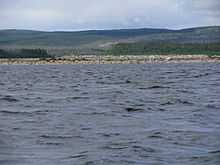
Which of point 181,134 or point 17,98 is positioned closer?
point 181,134

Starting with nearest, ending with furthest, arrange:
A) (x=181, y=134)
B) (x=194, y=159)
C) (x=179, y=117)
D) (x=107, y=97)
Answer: (x=194, y=159) → (x=181, y=134) → (x=179, y=117) → (x=107, y=97)

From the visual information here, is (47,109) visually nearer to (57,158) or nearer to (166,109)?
(166,109)

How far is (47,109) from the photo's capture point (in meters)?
29.4

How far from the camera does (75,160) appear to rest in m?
15.9

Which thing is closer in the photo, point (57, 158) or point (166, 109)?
point (57, 158)

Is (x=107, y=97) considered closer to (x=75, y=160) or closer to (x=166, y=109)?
(x=166, y=109)

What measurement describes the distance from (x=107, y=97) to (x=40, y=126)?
14.8 meters

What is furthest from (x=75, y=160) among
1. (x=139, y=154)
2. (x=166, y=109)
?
(x=166, y=109)

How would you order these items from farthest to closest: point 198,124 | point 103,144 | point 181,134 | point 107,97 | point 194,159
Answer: point 107,97 < point 198,124 < point 181,134 < point 103,144 < point 194,159

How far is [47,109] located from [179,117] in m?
7.41

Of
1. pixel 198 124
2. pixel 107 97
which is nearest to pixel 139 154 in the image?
pixel 198 124

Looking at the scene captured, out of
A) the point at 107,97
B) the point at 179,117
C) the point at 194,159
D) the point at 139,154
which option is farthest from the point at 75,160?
the point at 107,97

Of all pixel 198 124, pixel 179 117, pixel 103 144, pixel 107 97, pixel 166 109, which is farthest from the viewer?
pixel 107 97

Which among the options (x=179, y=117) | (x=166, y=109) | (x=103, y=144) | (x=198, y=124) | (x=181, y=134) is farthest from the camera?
(x=166, y=109)
